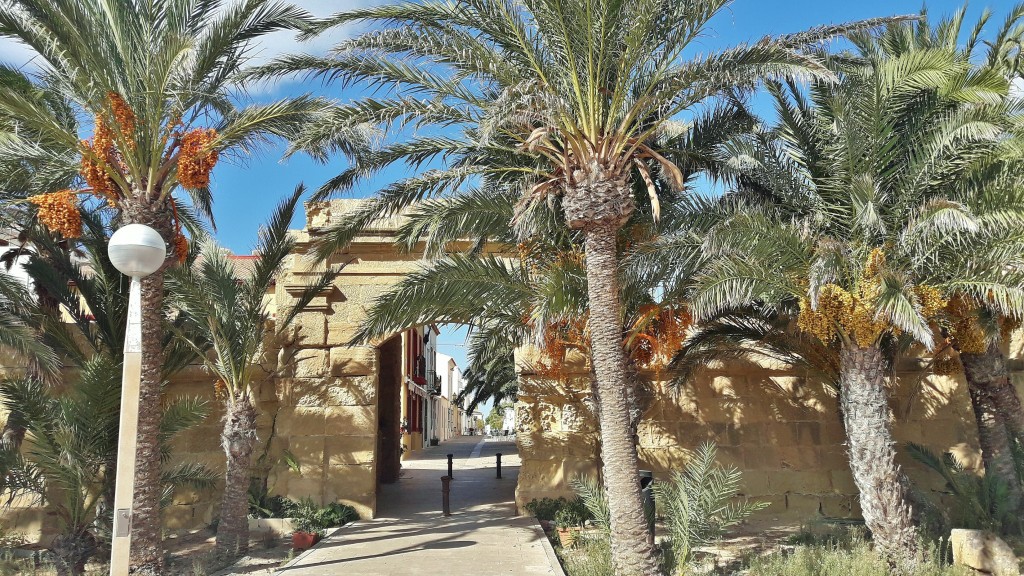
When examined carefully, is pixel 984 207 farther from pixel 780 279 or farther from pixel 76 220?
pixel 76 220

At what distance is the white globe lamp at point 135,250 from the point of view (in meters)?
5.10

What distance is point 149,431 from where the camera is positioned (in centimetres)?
827

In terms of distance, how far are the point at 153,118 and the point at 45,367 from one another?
415 centimetres

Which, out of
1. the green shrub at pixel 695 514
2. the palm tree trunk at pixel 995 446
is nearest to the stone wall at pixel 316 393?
the green shrub at pixel 695 514

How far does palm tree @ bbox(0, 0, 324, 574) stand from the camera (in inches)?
316

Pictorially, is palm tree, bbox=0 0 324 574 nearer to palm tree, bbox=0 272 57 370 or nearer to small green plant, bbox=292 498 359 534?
palm tree, bbox=0 272 57 370

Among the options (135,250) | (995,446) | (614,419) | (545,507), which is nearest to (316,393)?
(545,507)

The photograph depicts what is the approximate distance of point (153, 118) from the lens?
8.41 meters

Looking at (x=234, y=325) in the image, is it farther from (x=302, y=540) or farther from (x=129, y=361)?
(x=129, y=361)

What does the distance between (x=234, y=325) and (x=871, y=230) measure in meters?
7.91

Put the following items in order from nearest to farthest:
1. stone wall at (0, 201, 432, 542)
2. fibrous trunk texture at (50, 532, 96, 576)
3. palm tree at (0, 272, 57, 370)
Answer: fibrous trunk texture at (50, 532, 96, 576) → palm tree at (0, 272, 57, 370) → stone wall at (0, 201, 432, 542)

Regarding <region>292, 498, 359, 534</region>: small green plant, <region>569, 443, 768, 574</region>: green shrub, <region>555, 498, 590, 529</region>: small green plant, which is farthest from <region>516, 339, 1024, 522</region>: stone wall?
<region>569, 443, 768, 574</region>: green shrub

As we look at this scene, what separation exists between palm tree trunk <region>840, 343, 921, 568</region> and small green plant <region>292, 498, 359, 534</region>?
23.8ft

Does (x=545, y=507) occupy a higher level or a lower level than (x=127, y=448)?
lower
